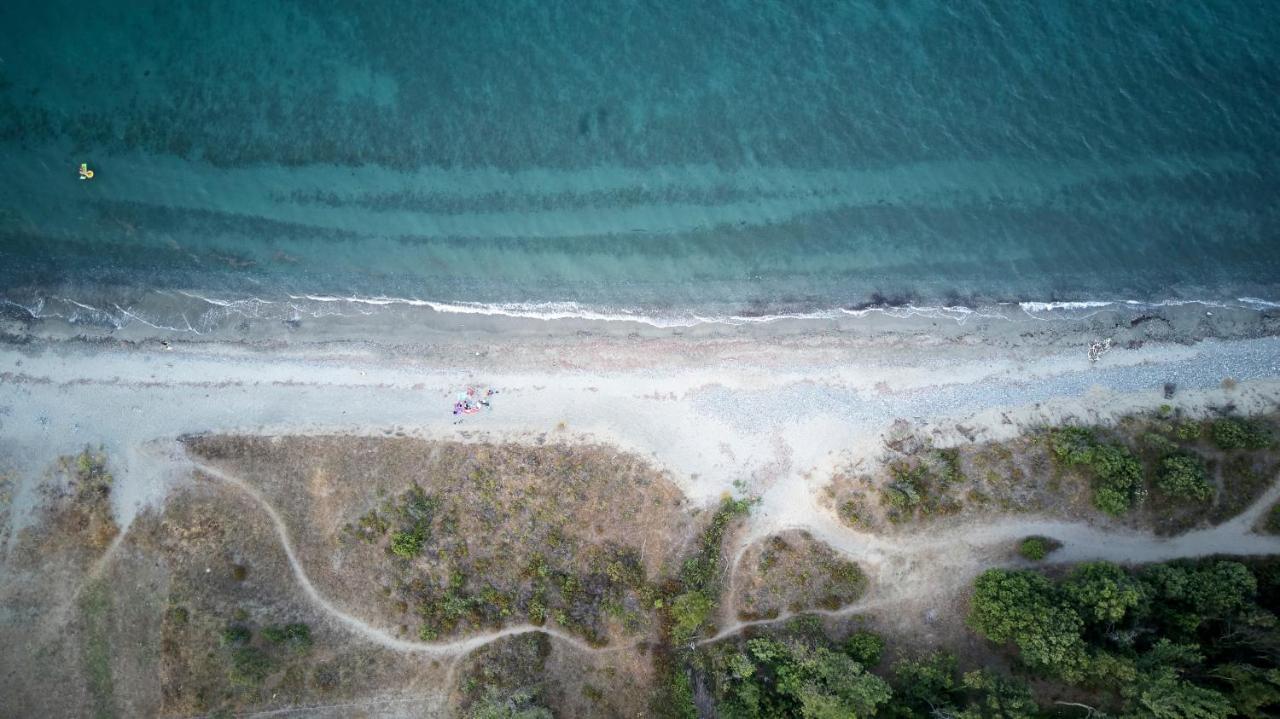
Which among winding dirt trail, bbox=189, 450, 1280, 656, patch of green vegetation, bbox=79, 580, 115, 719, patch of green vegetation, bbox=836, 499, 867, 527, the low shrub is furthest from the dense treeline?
patch of green vegetation, bbox=79, 580, 115, 719

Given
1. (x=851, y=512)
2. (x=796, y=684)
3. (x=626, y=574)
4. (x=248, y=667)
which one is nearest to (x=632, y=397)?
(x=626, y=574)

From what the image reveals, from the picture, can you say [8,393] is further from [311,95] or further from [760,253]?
[760,253]

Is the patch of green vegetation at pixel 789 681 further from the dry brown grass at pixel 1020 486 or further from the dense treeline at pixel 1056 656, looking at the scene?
the dry brown grass at pixel 1020 486

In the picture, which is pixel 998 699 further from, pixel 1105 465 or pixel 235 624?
pixel 235 624

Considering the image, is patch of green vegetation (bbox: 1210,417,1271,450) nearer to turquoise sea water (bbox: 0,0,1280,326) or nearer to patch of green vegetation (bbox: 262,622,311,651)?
turquoise sea water (bbox: 0,0,1280,326)

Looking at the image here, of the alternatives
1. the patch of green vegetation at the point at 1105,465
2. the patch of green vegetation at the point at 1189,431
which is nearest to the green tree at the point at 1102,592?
the patch of green vegetation at the point at 1105,465

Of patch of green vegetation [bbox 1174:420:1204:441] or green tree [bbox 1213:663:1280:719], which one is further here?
patch of green vegetation [bbox 1174:420:1204:441]
